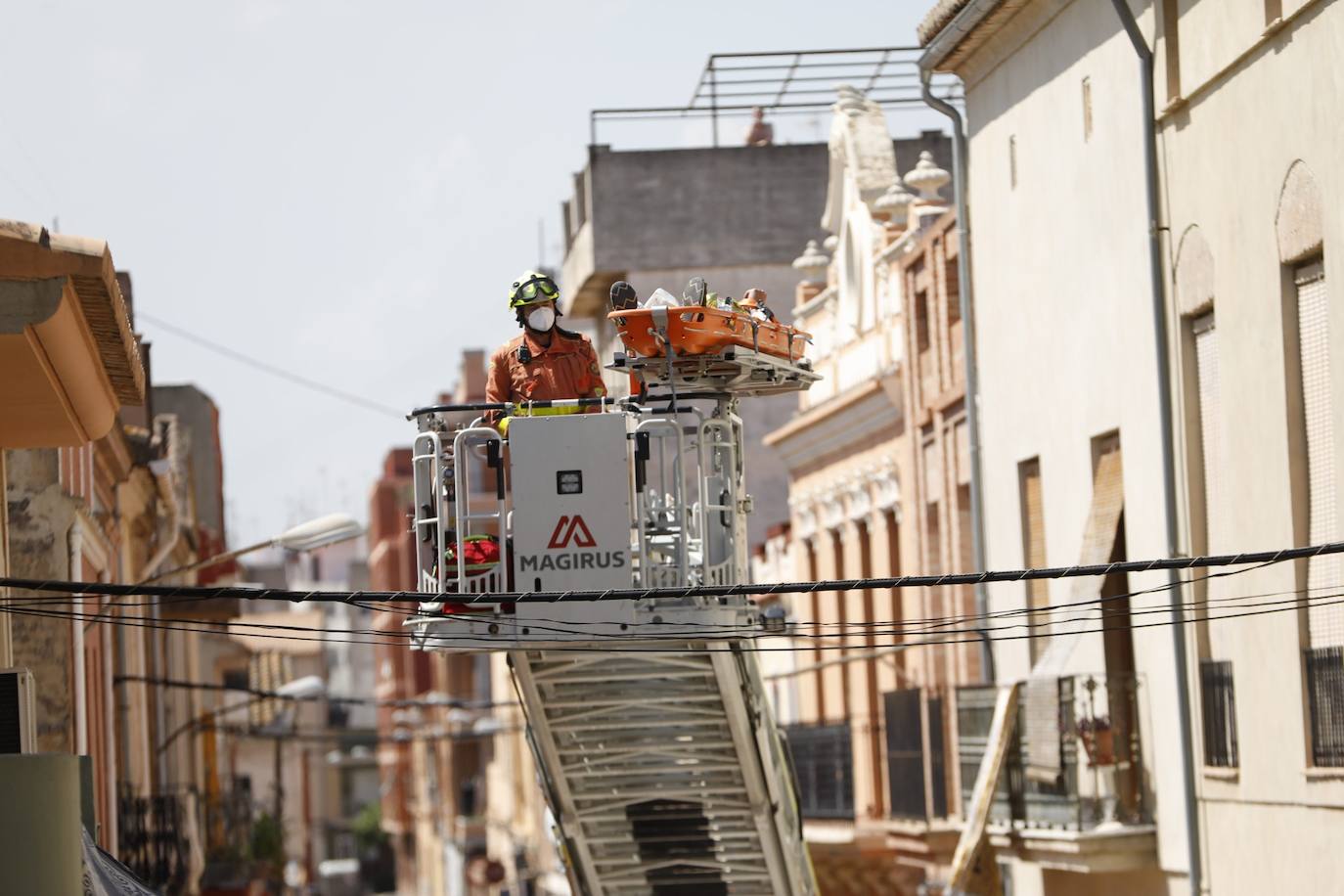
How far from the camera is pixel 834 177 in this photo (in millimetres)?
34906

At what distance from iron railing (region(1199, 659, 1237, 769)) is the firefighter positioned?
5.70 meters

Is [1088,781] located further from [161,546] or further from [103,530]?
[161,546]

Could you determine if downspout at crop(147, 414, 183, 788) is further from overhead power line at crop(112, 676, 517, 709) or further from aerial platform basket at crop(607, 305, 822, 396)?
aerial platform basket at crop(607, 305, 822, 396)

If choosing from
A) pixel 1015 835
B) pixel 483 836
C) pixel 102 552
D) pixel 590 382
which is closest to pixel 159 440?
pixel 102 552

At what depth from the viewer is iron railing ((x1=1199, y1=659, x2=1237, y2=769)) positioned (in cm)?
2045

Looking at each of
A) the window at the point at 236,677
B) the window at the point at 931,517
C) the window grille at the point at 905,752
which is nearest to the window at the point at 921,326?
the window at the point at 931,517

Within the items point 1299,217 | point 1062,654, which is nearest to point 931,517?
point 1062,654

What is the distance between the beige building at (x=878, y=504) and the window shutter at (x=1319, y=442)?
30.7 feet

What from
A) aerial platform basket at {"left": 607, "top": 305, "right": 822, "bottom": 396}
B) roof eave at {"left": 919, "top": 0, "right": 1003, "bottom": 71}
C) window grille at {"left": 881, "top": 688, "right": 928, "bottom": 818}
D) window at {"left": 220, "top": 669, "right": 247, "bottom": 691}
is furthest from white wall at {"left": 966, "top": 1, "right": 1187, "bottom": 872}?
window at {"left": 220, "top": 669, "right": 247, "bottom": 691}

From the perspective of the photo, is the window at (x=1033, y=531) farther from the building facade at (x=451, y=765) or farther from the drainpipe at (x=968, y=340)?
the building facade at (x=451, y=765)

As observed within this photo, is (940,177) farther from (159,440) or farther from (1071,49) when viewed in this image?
(159,440)

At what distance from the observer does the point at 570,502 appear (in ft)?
56.4

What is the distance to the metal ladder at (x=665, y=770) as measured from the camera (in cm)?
1908

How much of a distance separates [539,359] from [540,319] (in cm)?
27
